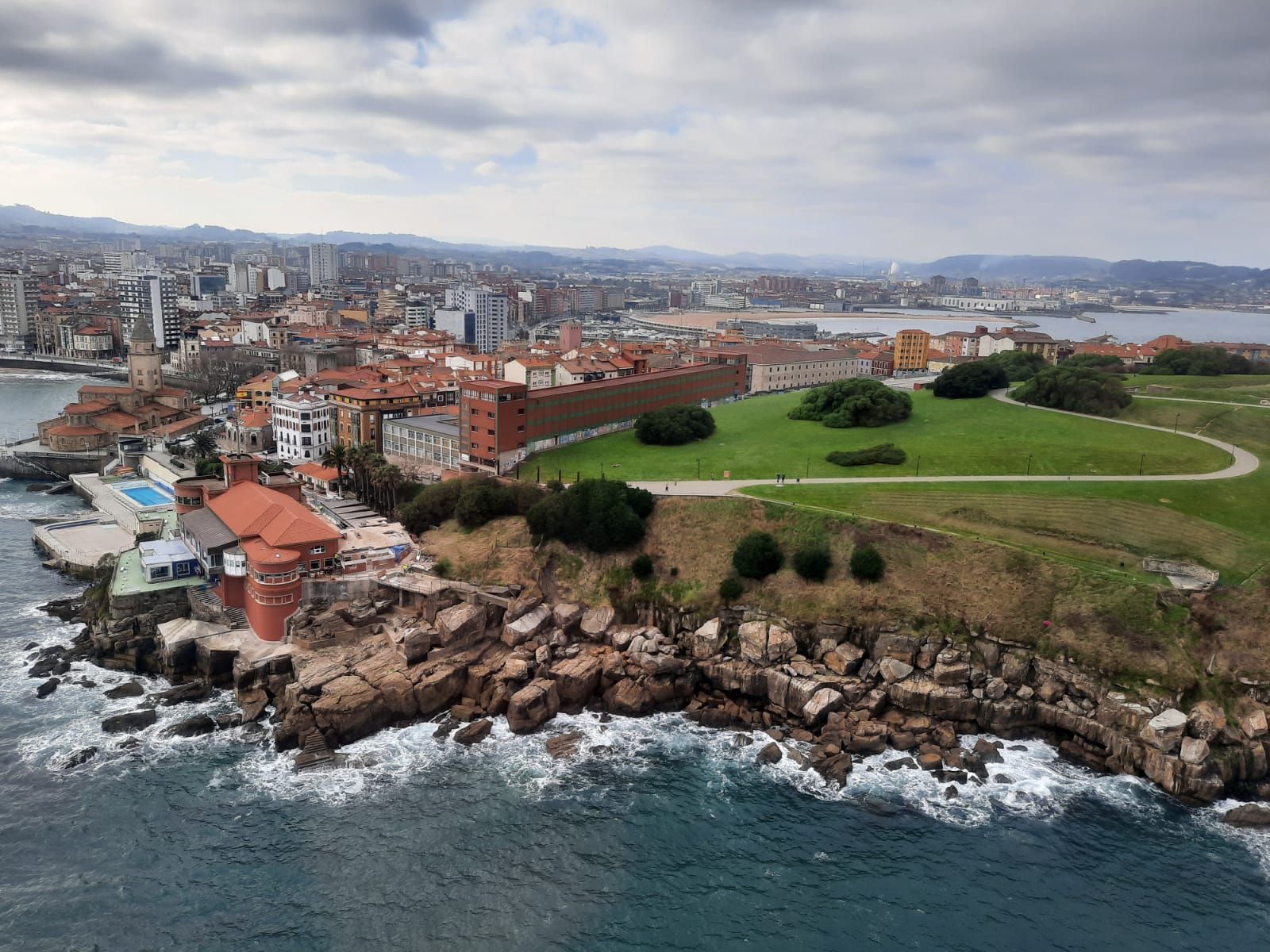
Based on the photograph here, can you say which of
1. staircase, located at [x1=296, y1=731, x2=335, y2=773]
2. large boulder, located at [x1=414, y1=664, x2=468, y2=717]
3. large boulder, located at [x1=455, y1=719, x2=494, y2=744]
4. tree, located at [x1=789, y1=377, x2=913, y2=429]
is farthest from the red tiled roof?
tree, located at [x1=789, y1=377, x2=913, y2=429]

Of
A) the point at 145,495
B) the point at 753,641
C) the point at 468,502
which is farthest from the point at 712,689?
the point at 145,495

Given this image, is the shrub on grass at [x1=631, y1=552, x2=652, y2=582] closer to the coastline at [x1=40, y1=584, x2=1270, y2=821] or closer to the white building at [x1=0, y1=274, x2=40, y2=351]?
the coastline at [x1=40, y1=584, x2=1270, y2=821]

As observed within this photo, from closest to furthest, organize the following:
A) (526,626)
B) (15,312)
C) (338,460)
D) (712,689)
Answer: (712,689) < (526,626) < (338,460) < (15,312)

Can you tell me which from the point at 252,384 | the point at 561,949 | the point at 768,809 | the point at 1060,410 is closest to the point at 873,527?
the point at 768,809

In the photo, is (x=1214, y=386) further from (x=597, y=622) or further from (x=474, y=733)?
(x=474, y=733)

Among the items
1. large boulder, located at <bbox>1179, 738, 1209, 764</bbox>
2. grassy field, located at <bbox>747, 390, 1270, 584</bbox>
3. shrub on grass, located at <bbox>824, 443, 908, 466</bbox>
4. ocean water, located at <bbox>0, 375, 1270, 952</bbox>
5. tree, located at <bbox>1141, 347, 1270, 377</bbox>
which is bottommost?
ocean water, located at <bbox>0, 375, 1270, 952</bbox>

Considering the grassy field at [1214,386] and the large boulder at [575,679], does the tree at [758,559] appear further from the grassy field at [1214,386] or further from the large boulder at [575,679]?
the grassy field at [1214,386]

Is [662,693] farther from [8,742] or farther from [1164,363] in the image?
[1164,363]

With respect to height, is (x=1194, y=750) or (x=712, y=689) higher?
(x=1194, y=750)
